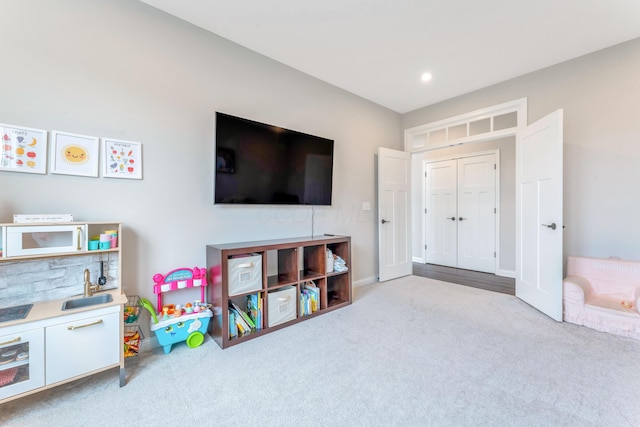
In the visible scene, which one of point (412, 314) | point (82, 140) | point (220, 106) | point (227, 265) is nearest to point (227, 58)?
point (220, 106)

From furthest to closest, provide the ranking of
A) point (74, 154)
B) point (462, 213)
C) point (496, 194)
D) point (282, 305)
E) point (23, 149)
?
point (462, 213), point (496, 194), point (282, 305), point (74, 154), point (23, 149)

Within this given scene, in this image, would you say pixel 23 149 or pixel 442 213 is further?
pixel 442 213

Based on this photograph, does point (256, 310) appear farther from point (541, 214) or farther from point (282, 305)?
point (541, 214)

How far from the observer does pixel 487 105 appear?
3.43m

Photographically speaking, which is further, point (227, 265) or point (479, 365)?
point (227, 265)

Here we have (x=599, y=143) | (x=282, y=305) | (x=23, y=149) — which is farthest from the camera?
(x=599, y=143)

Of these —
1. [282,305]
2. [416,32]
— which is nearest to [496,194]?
[416,32]

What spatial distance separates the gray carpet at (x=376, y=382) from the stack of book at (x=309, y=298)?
18 cm

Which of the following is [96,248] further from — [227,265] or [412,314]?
[412,314]

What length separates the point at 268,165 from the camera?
2.58 metres

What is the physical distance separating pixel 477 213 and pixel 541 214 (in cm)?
188

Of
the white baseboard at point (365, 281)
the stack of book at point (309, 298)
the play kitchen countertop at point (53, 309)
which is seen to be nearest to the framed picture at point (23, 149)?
the play kitchen countertop at point (53, 309)

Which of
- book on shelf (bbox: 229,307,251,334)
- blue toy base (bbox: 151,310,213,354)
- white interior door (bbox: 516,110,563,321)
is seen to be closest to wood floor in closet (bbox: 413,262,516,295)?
white interior door (bbox: 516,110,563,321)

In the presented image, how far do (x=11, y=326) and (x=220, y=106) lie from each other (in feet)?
6.53
